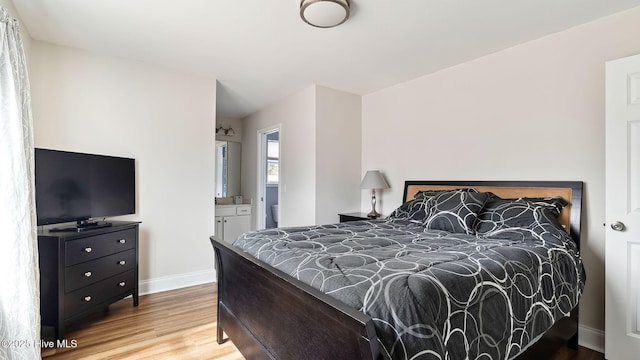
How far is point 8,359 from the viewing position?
163cm

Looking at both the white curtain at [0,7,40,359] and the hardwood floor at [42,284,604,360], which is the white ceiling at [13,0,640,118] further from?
the hardwood floor at [42,284,604,360]

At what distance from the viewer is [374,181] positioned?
3.80 m

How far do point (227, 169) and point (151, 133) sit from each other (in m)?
2.53

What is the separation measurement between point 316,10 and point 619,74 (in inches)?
80.2

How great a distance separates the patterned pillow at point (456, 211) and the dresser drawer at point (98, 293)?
106 inches

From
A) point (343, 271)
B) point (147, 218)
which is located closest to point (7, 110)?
point (147, 218)

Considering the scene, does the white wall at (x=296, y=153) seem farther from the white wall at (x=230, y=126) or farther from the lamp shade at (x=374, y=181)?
the white wall at (x=230, y=126)

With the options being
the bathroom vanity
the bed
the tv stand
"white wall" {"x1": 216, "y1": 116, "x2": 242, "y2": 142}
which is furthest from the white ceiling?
"white wall" {"x1": 216, "y1": 116, "x2": 242, "y2": 142}

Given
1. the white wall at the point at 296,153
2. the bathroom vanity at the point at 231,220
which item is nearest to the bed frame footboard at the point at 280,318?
Result: the white wall at the point at 296,153

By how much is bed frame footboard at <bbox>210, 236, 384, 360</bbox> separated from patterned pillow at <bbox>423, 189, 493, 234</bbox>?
4.97ft

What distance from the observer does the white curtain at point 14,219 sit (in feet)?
5.42

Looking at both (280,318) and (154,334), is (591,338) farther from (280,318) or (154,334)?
(154,334)

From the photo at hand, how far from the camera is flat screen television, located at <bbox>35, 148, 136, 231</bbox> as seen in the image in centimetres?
238

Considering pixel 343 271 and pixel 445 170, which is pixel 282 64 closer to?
pixel 445 170
